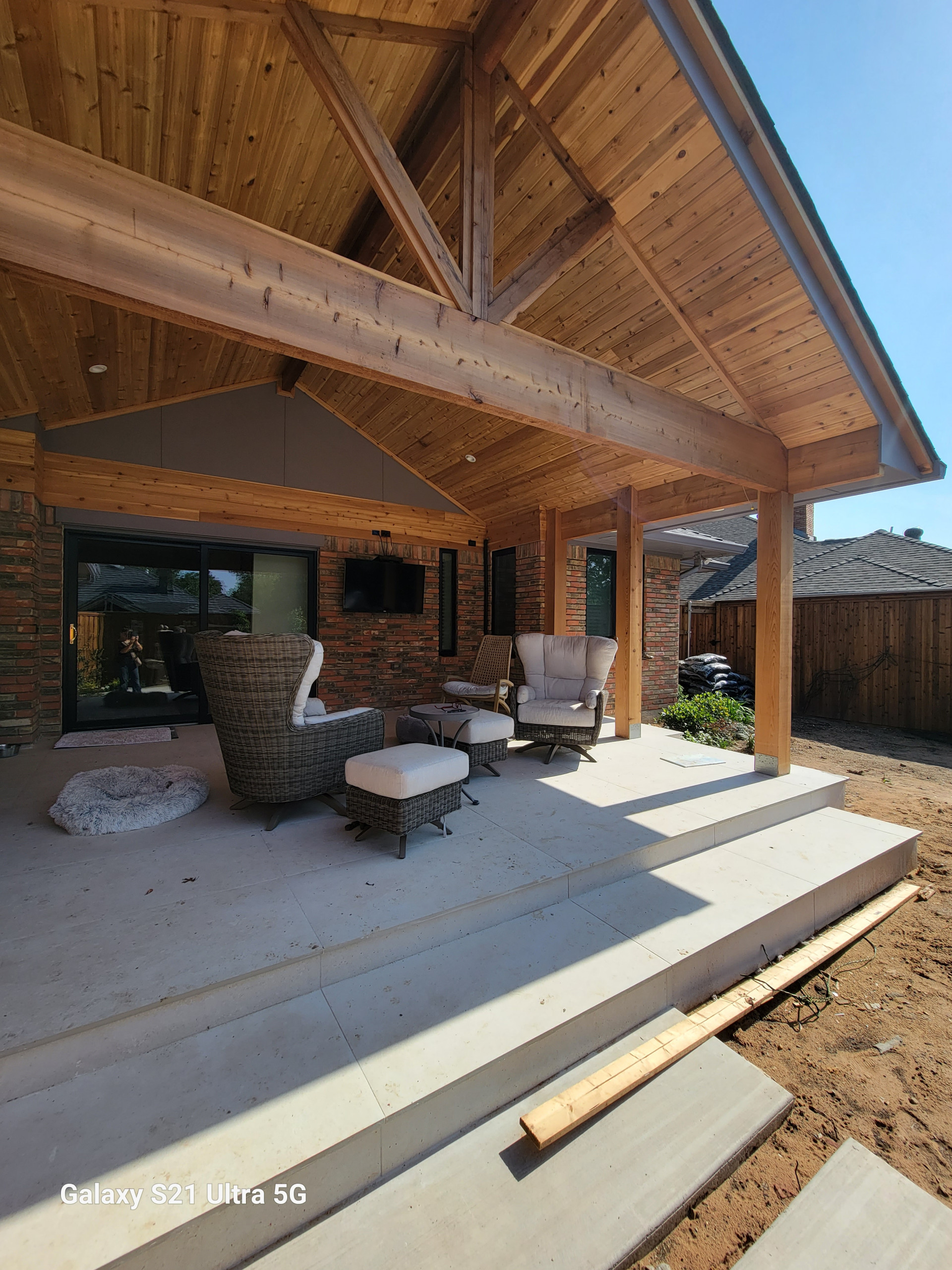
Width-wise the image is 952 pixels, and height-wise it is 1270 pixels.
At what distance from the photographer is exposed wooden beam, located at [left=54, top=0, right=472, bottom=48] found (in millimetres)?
2111

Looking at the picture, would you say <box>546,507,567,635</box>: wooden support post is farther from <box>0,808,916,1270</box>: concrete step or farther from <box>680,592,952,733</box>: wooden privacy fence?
<box>0,808,916,1270</box>: concrete step

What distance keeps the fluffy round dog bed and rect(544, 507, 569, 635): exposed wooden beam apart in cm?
421

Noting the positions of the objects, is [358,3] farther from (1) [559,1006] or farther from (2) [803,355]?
(1) [559,1006]

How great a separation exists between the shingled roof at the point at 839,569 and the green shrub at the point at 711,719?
1663mm

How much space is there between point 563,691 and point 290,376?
458cm

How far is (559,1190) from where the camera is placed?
1369 mm

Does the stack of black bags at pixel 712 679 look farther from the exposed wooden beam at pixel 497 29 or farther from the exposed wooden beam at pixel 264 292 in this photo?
the exposed wooden beam at pixel 497 29

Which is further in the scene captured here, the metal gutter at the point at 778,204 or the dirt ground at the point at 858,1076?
the metal gutter at the point at 778,204

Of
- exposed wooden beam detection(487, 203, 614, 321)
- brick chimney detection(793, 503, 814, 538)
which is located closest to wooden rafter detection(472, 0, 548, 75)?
exposed wooden beam detection(487, 203, 614, 321)

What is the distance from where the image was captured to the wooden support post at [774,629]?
166 inches

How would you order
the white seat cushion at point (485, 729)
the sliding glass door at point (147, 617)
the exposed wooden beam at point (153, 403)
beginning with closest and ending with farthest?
the white seat cushion at point (485, 729), the exposed wooden beam at point (153, 403), the sliding glass door at point (147, 617)

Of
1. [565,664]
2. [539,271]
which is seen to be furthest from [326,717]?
[565,664]

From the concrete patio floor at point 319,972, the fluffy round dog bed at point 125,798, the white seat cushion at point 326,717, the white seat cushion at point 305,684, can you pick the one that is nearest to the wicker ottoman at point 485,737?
the concrete patio floor at point 319,972

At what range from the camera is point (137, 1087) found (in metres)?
1.45
